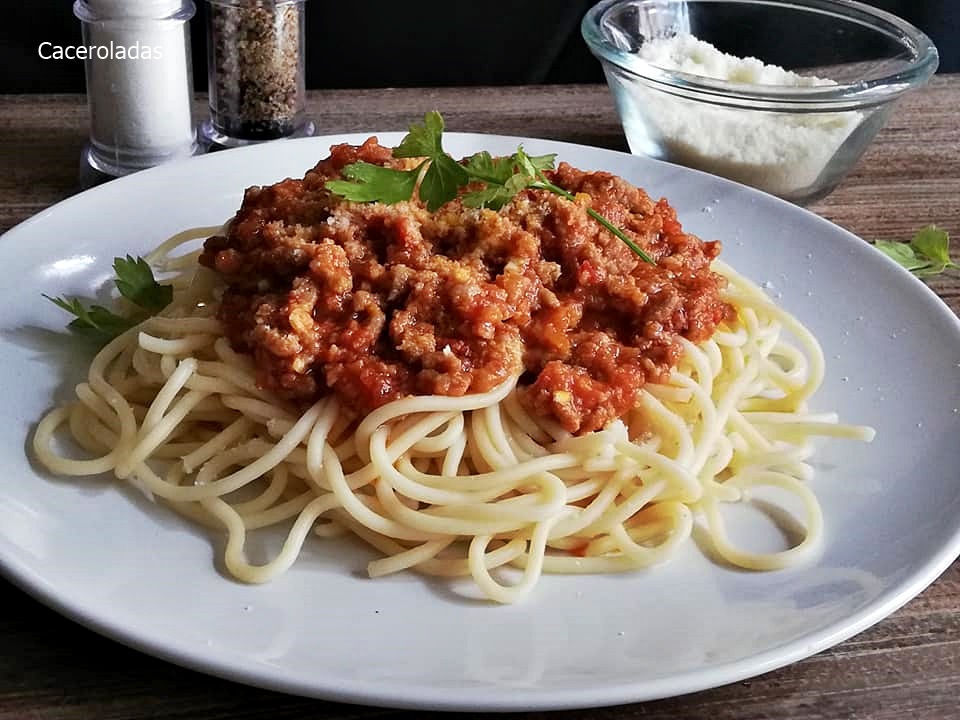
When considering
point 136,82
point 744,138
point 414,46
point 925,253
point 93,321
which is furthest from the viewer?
point 414,46

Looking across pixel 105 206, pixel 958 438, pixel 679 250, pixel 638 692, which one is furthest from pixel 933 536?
pixel 105 206

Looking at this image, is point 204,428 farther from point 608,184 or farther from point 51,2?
point 51,2

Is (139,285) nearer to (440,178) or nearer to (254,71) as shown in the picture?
(440,178)

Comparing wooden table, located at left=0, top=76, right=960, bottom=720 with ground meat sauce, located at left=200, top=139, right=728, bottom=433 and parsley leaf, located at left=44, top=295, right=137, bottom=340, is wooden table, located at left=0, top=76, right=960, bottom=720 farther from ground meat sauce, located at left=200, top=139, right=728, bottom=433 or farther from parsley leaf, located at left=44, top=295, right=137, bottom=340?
parsley leaf, located at left=44, top=295, right=137, bottom=340

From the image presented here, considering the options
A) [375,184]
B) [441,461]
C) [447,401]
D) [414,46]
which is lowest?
[414,46]

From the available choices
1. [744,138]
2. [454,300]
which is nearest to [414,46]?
[744,138]

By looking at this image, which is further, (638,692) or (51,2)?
(51,2)
